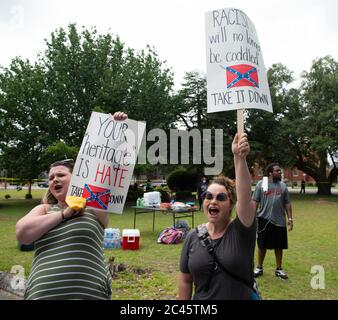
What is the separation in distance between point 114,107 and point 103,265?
793 inches

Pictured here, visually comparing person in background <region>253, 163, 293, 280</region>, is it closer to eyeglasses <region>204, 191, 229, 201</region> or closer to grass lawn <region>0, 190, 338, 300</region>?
grass lawn <region>0, 190, 338, 300</region>

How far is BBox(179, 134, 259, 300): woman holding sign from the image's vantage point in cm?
231

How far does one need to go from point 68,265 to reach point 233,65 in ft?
6.53

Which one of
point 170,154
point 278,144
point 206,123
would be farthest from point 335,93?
point 170,154

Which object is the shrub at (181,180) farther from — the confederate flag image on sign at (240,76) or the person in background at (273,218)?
the confederate flag image on sign at (240,76)

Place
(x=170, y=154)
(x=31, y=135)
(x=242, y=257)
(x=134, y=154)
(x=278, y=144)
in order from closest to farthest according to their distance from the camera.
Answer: (x=242, y=257) < (x=134, y=154) < (x=31, y=135) < (x=170, y=154) < (x=278, y=144)

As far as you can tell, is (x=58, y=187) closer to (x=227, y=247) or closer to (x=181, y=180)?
(x=227, y=247)

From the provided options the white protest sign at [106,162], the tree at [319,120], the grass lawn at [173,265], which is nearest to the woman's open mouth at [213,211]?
the white protest sign at [106,162]

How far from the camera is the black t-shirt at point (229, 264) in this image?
2307 mm

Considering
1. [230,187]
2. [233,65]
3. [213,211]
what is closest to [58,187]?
[213,211]

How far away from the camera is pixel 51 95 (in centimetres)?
2183

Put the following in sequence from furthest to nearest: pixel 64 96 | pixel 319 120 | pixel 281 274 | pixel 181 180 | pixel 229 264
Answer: pixel 181 180, pixel 319 120, pixel 64 96, pixel 281 274, pixel 229 264

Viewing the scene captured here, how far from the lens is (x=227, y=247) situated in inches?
92.4
